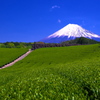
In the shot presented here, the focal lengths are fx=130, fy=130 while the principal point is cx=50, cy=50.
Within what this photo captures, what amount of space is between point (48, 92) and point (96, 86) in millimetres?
3561

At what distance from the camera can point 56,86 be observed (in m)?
9.45

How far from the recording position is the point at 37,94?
8125 mm

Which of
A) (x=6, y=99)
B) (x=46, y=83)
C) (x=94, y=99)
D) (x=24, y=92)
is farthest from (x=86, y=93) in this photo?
(x=6, y=99)

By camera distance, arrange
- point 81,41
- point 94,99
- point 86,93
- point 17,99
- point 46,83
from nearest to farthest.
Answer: point 17,99, point 94,99, point 86,93, point 46,83, point 81,41

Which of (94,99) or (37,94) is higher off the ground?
(37,94)

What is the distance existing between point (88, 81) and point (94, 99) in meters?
2.08

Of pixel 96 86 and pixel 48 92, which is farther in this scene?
pixel 96 86

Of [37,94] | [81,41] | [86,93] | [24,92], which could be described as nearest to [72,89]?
[86,93]

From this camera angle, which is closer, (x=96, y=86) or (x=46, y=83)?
(x=96, y=86)

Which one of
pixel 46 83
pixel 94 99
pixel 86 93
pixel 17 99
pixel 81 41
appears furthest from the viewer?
pixel 81 41

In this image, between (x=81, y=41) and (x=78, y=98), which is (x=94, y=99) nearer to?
(x=78, y=98)

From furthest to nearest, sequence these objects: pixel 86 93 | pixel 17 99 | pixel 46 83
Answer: pixel 46 83, pixel 86 93, pixel 17 99

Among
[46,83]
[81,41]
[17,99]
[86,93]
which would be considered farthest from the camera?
[81,41]

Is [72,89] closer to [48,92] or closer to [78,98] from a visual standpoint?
[78,98]
